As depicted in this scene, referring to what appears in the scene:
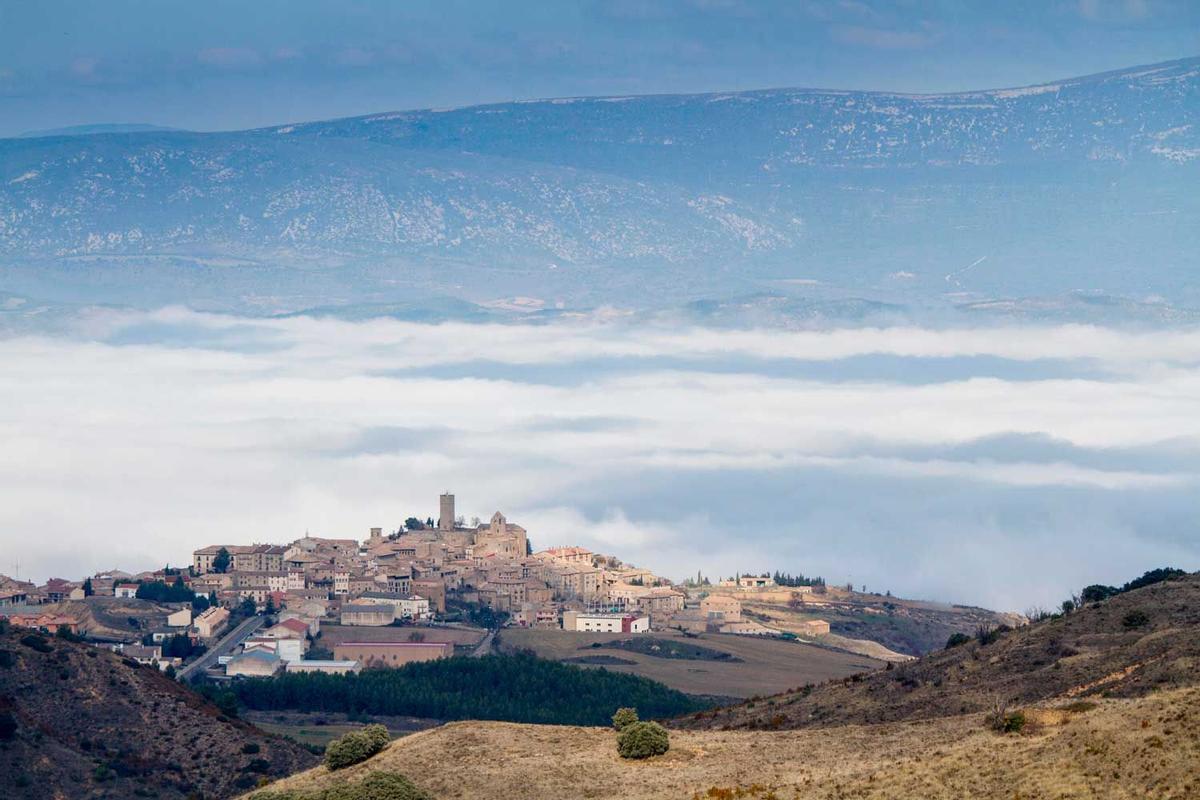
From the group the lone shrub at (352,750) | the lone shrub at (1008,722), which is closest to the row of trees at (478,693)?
the lone shrub at (352,750)

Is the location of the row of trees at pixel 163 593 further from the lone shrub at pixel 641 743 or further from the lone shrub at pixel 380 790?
the lone shrub at pixel 380 790

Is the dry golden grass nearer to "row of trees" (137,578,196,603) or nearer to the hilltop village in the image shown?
the hilltop village

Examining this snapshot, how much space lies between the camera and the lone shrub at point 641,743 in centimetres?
5175

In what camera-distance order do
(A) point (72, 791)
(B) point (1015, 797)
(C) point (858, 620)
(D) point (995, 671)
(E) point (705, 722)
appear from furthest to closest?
(C) point (858, 620) < (A) point (72, 791) < (E) point (705, 722) < (D) point (995, 671) < (B) point (1015, 797)

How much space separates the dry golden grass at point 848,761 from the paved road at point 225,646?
99274 mm

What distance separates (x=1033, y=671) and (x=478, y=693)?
79110 mm

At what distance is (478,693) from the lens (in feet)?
453

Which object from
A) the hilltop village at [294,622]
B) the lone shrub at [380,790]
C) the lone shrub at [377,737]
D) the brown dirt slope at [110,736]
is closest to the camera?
the lone shrub at [380,790]

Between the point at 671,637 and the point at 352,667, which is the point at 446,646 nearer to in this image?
the point at 352,667

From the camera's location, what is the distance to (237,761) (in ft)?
287

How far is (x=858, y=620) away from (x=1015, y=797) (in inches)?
6186

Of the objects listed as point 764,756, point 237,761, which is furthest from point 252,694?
point 764,756

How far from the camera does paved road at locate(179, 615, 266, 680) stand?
15681cm

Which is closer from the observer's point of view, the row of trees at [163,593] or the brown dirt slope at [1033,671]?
the brown dirt slope at [1033,671]
